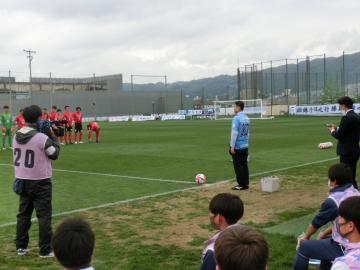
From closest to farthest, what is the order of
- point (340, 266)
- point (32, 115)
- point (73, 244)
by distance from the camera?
point (73, 244), point (340, 266), point (32, 115)

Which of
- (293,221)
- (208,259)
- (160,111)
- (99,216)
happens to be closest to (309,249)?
(208,259)

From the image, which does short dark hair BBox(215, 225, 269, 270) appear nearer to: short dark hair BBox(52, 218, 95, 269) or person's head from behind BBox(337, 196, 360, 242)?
short dark hair BBox(52, 218, 95, 269)

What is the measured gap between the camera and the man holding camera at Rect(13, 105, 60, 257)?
21.0 feet

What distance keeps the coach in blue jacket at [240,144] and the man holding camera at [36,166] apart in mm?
5212

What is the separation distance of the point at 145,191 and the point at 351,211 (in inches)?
309

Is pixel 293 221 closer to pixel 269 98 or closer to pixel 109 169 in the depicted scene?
pixel 109 169

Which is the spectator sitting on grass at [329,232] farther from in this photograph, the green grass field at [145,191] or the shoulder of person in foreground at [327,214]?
the green grass field at [145,191]

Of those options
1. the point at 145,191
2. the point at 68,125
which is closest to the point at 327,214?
the point at 145,191

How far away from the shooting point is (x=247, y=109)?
58562 millimetres

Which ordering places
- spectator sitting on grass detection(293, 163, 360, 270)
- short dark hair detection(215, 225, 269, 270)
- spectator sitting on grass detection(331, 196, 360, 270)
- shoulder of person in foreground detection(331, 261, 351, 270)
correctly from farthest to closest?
spectator sitting on grass detection(293, 163, 360, 270), spectator sitting on grass detection(331, 196, 360, 270), shoulder of person in foreground detection(331, 261, 351, 270), short dark hair detection(215, 225, 269, 270)

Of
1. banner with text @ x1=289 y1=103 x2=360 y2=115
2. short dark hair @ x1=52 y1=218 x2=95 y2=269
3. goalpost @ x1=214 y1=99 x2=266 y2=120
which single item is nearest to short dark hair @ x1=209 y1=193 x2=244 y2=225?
short dark hair @ x1=52 y1=218 x2=95 y2=269

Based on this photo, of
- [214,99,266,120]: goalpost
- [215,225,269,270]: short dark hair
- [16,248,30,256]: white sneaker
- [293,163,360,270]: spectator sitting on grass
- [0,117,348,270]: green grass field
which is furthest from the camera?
[214,99,266,120]: goalpost

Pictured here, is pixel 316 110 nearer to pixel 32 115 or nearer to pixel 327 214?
pixel 32 115

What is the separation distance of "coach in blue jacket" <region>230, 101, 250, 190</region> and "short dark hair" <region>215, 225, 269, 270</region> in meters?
8.47
